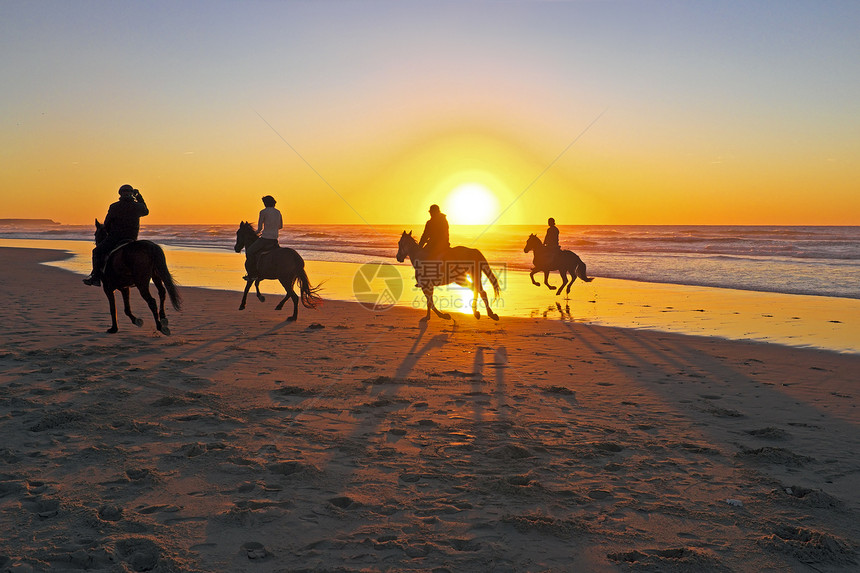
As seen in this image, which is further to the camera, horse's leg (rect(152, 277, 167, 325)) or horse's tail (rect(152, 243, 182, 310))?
horse's tail (rect(152, 243, 182, 310))

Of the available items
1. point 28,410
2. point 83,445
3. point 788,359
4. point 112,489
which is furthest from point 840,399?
point 28,410

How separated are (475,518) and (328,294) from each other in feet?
47.5

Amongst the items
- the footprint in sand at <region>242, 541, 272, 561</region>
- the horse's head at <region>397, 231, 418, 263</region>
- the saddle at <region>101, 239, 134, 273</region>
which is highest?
the horse's head at <region>397, 231, 418, 263</region>

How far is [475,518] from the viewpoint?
3.59 metres

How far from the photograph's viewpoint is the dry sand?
3211 mm

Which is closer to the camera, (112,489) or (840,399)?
(112,489)

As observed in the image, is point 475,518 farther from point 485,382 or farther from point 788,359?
point 788,359

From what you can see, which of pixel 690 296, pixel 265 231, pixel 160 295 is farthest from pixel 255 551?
pixel 690 296

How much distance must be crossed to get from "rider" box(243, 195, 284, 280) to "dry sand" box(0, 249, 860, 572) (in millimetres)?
3920

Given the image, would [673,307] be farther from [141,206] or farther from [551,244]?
[141,206]

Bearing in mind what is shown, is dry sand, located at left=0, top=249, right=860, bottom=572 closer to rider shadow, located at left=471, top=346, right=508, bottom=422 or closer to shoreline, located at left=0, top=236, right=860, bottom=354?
rider shadow, located at left=471, top=346, right=508, bottom=422

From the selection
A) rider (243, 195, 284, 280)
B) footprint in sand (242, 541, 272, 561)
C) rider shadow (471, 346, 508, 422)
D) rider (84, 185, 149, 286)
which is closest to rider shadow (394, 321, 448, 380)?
rider shadow (471, 346, 508, 422)

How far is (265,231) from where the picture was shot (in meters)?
12.4

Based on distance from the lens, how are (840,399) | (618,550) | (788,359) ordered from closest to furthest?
(618,550) → (840,399) → (788,359)
